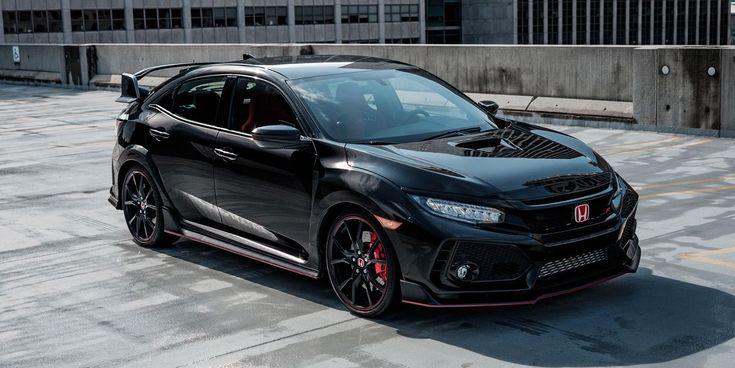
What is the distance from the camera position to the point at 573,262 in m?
6.23

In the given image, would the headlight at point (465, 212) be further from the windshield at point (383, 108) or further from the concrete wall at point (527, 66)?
the concrete wall at point (527, 66)

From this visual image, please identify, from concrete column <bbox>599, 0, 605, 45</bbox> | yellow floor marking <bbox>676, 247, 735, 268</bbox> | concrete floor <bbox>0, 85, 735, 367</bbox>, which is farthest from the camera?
concrete column <bbox>599, 0, 605, 45</bbox>

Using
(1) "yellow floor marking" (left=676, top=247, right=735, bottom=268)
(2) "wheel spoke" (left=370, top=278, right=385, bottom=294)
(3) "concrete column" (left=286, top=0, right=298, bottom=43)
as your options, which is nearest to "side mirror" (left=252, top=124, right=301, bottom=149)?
(2) "wheel spoke" (left=370, top=278, right=385, bottom=294)

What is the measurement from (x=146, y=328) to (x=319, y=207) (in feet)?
4.26

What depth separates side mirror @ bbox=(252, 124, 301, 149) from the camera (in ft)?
22.6

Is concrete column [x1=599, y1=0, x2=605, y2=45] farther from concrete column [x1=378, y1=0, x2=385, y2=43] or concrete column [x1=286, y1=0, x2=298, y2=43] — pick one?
concrete column [x1=286, y1=0, x2=298, y2=43]

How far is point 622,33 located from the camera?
4739 inches

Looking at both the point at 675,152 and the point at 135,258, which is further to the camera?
the point at 675,152

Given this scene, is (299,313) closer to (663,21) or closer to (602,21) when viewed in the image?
(602,21)

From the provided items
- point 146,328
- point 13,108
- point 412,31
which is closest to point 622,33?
point 412,31

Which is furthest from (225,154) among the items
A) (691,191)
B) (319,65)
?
(691,191)

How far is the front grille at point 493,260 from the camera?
5.97 meters

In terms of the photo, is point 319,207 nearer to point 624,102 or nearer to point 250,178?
point 250,178

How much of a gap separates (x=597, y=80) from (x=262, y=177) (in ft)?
31.0
